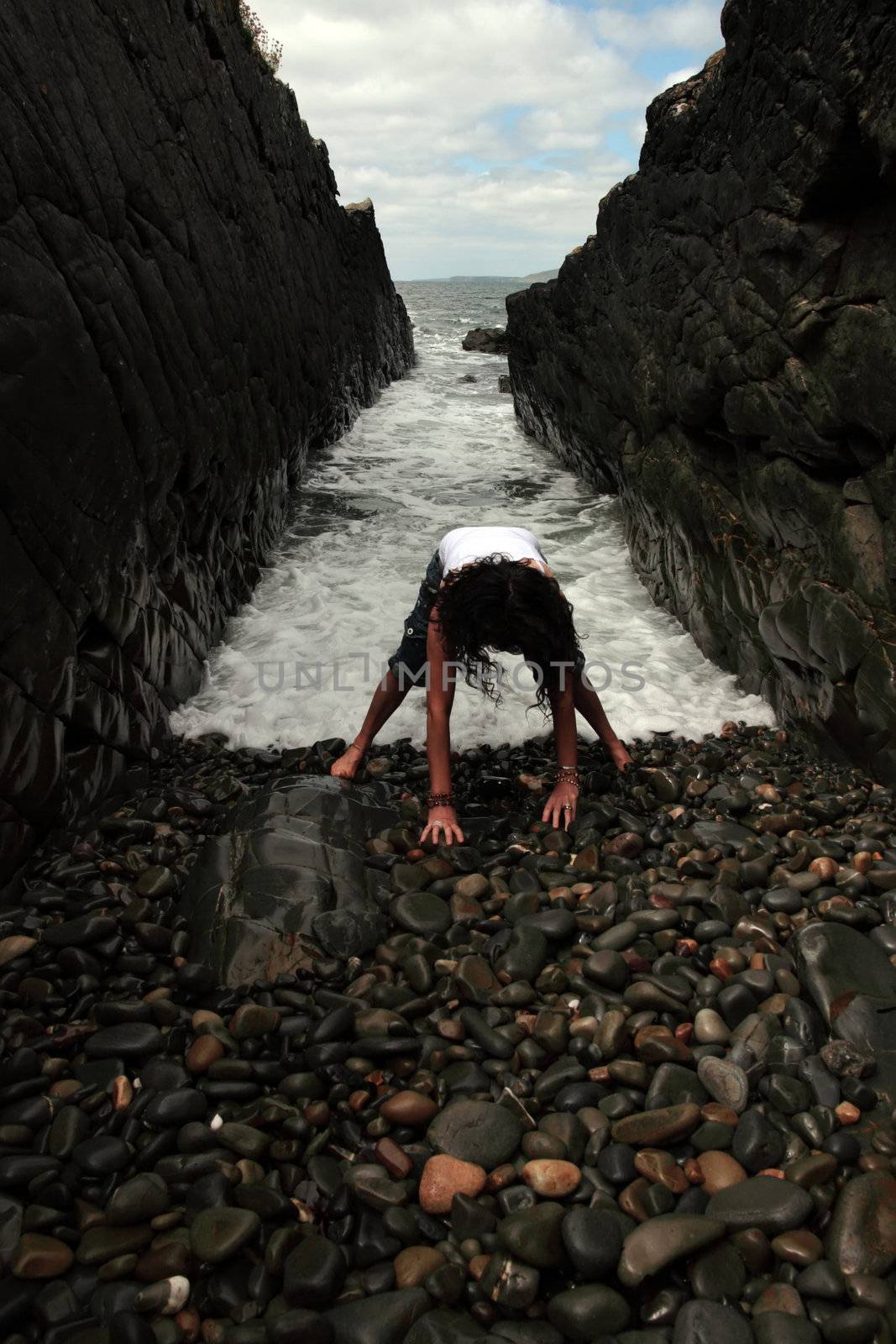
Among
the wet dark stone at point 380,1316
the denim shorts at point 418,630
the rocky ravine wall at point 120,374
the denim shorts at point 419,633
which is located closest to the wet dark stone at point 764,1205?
the wet dark stone at point 380,1316

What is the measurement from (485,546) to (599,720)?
133cm

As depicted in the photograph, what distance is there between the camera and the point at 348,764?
4480 mm

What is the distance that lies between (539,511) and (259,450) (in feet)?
13.9

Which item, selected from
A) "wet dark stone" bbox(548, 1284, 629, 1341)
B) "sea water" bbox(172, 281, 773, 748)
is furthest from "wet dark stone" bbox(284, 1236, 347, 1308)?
"sea water" bbox(172, 281, 773, 748)

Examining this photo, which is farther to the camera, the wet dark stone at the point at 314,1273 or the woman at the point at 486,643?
the woman at the point at 486,643

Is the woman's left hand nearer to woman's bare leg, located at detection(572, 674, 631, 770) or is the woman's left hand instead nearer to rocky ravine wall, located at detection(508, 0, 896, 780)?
woman's bare leg, located at detection(572, 674, 631, 770)

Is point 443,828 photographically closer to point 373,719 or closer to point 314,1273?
point 373,719

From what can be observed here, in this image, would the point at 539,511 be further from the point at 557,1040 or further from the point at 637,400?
the point at 557,1040

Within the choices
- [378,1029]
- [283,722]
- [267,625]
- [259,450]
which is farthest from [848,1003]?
[259,450]

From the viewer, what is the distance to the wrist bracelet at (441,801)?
3895 millimetres

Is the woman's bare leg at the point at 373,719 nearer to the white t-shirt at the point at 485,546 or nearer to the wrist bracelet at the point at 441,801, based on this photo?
the wrist bracelet at the point at 441,801

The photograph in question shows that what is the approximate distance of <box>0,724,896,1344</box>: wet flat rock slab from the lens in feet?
6.33

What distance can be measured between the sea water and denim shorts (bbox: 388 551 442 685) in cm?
86

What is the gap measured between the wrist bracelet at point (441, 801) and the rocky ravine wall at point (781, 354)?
217cm
